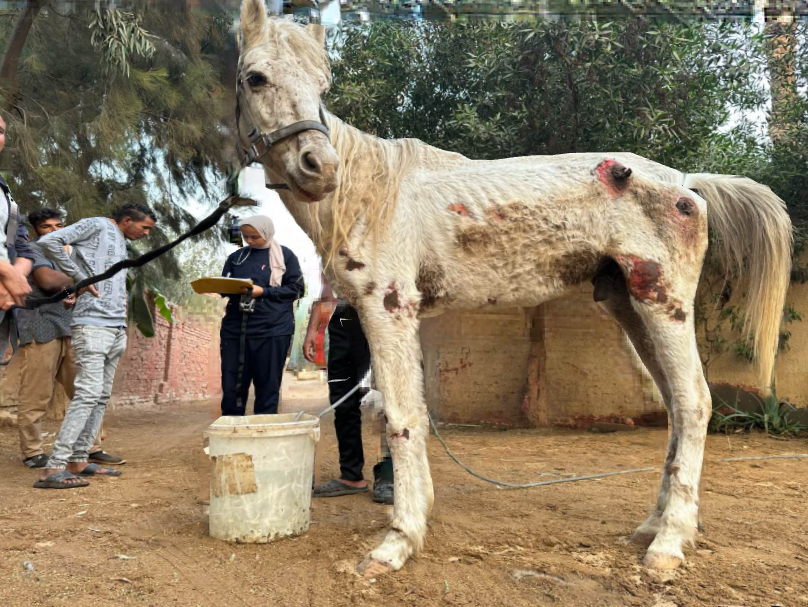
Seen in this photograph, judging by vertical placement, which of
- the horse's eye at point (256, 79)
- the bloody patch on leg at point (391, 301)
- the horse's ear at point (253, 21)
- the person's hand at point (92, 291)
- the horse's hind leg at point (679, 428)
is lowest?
the horse's hind leg at point (679, 428)

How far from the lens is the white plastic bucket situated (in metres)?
2.64

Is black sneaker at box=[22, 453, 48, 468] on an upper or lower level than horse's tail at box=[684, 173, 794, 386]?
lower

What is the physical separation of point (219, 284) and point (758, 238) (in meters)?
2.84

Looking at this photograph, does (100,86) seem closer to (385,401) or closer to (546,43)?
(546,43)

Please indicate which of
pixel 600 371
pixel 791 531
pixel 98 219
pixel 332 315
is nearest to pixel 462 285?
pixel 332 315

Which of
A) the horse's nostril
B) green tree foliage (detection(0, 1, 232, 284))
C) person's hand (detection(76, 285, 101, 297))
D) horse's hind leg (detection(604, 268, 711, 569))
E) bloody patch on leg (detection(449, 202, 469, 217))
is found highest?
green tree foliage (detection(0, 1, 232, 284))

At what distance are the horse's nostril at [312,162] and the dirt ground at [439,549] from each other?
1.55m

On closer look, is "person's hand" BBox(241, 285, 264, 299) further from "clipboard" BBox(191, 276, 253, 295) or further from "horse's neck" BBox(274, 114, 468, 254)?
"horse's neck" BBox(274, 114, 468, 254)

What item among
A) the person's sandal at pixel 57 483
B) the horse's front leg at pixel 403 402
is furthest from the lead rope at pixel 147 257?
the person's sandal at pixel 57 483

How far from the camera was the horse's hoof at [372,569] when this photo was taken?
90.4 inches

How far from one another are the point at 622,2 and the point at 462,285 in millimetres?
3968

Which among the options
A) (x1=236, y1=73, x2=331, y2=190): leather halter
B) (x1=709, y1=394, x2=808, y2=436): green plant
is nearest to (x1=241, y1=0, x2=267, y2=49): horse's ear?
(x1=236, y1=73, x2=331, y2=190): leather halter

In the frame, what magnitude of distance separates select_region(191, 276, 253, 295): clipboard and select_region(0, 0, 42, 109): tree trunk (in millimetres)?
4549

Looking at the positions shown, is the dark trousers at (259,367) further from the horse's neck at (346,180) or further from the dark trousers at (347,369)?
the horse's neck at (346,180)
